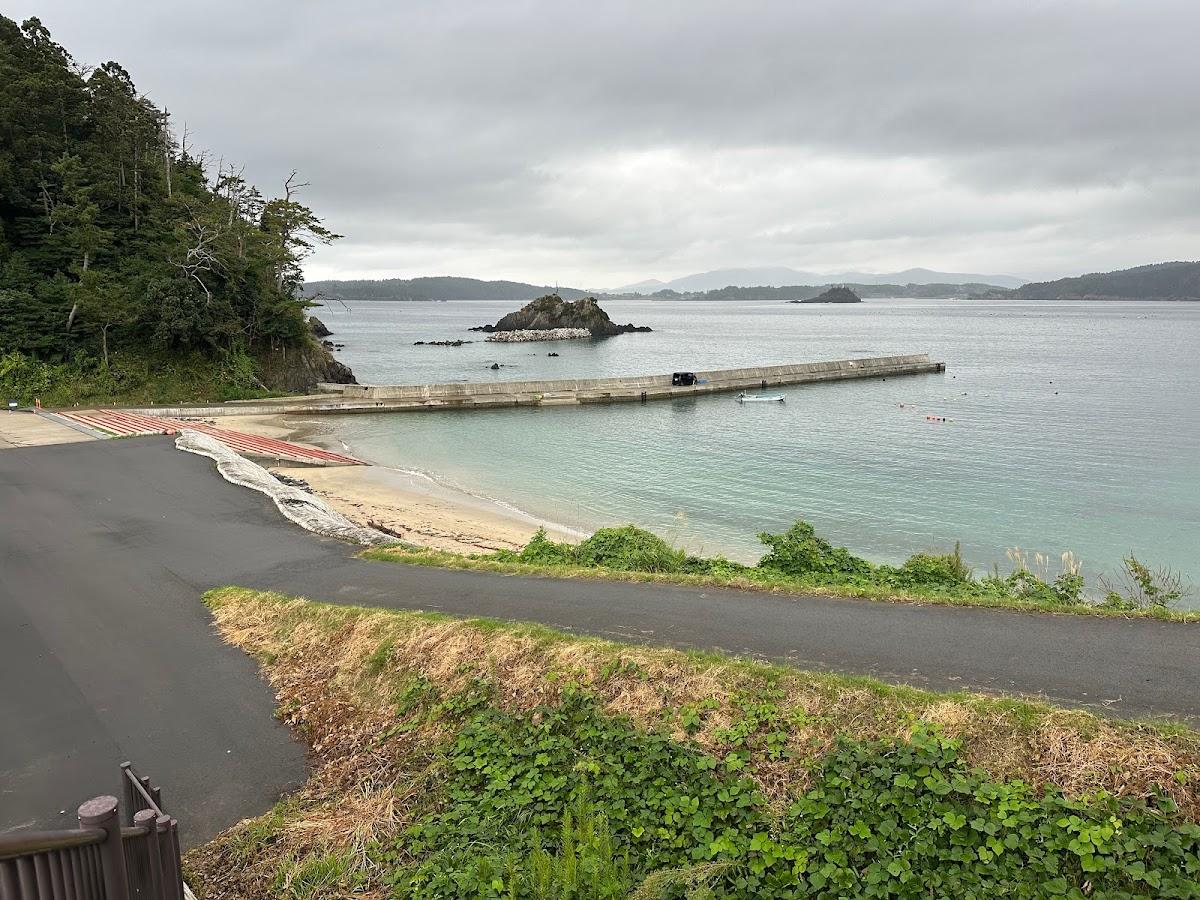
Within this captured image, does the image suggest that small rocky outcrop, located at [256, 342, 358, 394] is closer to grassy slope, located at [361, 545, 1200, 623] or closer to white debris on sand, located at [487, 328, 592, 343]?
grassy slope, located at [361, 545, 1200, 623]

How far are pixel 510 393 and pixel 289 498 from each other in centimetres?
3420

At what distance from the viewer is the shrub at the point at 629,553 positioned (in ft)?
39.5

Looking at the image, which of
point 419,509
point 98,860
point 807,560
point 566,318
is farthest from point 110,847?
point 566,318

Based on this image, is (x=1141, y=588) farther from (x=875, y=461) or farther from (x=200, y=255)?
(x=200, y=255)

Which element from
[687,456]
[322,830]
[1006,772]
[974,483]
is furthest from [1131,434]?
[322,830]

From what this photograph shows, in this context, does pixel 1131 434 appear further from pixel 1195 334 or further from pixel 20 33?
pixel 1195 334

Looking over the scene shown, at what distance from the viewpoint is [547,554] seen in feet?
42.5

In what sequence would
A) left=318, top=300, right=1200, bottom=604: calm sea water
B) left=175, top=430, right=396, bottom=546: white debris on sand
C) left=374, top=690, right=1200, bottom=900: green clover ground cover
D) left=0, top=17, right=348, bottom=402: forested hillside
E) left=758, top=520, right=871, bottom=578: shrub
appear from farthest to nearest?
left=0, top=17, right=348, bottom=402: forested hillside, left=318, top=300, right=1200, bottom=604: calm sea water, left=175, top=430, right=396, bottom=546: white debris on sand, left=758, top=520, right=871, bottom=578: shrub, left=374, top=690, right=1200, bottom=900: green clover ground cover

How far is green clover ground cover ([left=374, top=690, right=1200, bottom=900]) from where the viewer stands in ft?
16.6

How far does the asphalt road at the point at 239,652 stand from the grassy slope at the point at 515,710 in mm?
479

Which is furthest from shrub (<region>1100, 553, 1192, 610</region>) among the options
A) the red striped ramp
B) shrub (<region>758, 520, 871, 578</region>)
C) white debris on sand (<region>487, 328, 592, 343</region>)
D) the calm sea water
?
white debris on sand (<region>487, 328, 592, 343</region>)

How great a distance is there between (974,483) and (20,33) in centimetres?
6391

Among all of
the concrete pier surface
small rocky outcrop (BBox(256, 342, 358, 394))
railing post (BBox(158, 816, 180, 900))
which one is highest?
small rocky outcrop (BBox(256, 342, 358, 394))

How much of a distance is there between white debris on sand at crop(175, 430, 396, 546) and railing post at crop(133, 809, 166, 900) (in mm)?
9405
